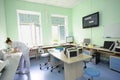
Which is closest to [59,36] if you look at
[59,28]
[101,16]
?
[59,28]

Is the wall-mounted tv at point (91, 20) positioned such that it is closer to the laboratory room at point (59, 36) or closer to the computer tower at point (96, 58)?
the laboratory room at point (59, 36)

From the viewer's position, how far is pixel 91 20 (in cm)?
415

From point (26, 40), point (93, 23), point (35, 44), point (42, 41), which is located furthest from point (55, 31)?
point (93, 23)

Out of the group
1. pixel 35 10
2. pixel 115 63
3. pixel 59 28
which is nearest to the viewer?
pixel 115 63

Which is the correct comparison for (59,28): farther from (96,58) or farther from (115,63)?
(115,63)

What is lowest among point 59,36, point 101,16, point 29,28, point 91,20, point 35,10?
point 59,36

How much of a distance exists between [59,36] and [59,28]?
566 millimetres

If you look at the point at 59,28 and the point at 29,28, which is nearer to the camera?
the point at 29,28

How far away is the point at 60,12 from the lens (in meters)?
5.41

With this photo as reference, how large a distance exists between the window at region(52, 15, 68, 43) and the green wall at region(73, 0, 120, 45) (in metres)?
0.66

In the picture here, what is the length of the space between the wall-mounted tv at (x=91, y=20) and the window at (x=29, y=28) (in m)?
2.77

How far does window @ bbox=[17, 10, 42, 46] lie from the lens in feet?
14.9

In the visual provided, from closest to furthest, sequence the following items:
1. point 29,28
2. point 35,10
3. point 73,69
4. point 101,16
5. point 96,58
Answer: point 73,69 → point 96,58 → point 101,16 → point 35,10 → point 29,28

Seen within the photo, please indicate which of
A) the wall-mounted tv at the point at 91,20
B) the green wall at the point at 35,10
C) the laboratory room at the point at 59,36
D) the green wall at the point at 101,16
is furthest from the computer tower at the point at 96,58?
the green wall at the point at 35,10
